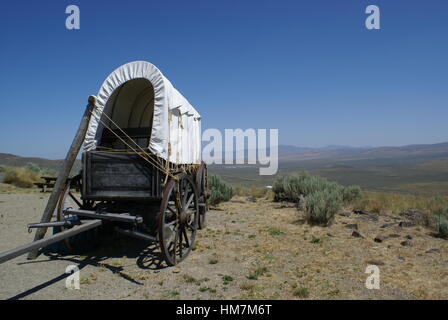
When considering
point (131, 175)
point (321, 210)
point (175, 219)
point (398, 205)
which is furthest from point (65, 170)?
point (398, 205)

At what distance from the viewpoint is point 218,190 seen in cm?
1114

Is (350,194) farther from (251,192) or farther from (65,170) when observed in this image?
(65,170)

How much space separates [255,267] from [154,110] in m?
2.87

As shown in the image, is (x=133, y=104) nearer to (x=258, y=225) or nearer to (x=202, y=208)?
(x=202, y=208)

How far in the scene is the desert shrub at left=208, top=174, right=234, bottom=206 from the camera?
35.9ft

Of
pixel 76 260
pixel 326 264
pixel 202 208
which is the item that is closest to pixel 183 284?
pixel 76 260

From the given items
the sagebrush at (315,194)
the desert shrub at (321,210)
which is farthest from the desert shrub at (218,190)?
the desert shrub at (321,210)

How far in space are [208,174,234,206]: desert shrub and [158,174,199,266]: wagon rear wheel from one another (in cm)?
486

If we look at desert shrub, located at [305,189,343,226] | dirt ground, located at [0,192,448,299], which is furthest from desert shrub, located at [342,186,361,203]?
dirt ground, located at [0,192,448,299]

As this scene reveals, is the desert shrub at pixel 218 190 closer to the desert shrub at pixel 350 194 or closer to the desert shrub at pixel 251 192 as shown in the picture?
the desert shrub at pixel 251 192

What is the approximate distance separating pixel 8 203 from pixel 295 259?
906 centimetres

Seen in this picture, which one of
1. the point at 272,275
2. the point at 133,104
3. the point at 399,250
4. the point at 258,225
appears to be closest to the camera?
the point at 272,275

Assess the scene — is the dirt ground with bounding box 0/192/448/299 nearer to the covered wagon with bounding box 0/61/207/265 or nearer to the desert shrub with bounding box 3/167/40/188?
the covered wagon with bounding box 0/61/207/265

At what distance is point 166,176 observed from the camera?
196 inches
